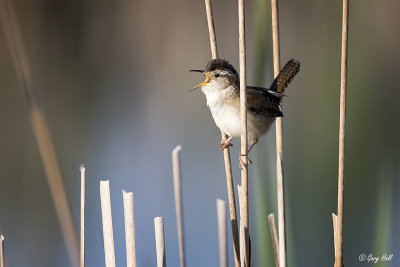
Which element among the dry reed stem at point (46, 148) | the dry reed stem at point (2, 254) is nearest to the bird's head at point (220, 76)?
the dry reed stem at point (46, 148)

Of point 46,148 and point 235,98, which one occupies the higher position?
point 235,98

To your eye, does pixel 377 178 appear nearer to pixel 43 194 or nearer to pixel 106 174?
pixel 106 174

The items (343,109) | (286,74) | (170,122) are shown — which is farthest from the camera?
(170,122)

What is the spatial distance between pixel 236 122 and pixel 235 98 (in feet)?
0.80

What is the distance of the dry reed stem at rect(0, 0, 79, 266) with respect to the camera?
2.86 metres

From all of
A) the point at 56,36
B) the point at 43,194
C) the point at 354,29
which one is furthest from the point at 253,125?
the point at 56,36

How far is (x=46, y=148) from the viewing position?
3.05 m

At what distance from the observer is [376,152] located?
472 cm

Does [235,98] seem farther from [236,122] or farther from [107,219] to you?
[107,219]

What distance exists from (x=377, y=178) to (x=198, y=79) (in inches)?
75.1

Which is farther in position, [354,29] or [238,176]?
[354,29]

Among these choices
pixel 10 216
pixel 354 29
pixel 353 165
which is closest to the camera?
pixel 10 216

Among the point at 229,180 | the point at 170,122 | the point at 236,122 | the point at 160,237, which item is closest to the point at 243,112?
the point at 229,180

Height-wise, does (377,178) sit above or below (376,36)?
below
